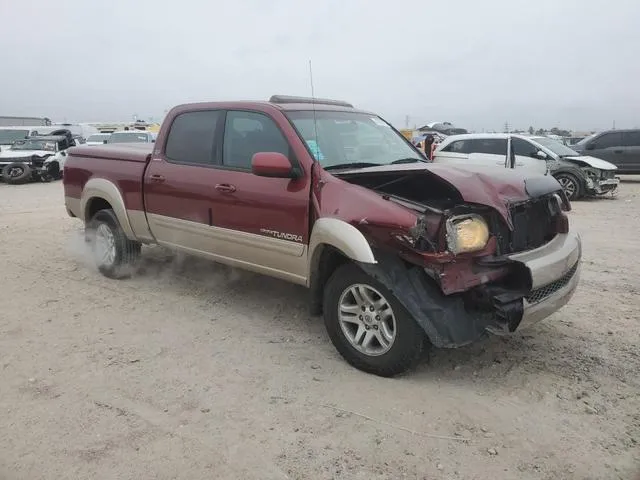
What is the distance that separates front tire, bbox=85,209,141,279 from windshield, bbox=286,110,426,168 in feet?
8.88

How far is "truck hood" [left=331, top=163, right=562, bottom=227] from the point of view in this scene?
342 centimetres

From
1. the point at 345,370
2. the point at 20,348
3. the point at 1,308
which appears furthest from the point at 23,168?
the point at 345,370

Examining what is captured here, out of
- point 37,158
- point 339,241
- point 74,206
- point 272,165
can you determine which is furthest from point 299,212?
point 37,158

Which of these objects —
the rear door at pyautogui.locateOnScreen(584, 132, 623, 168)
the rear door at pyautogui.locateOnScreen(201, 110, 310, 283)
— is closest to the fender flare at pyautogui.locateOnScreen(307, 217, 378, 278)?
the rear door at pyautogui.locateOnScreen(201, 110, 310, 283)

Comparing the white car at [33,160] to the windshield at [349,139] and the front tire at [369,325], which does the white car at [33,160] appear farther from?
the front tire at [369,325]

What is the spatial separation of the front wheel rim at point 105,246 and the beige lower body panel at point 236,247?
911 millimetres

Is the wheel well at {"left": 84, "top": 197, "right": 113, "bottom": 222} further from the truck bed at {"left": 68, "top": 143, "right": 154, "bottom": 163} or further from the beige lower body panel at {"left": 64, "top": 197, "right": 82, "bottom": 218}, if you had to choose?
the truck bed at {"left": 68, "top": 143, "right": 154, "bottom": 163}

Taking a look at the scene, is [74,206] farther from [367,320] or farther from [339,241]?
[367,320]

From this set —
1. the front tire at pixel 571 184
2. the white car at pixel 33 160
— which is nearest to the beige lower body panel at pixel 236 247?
the front tire at pixel 571 184

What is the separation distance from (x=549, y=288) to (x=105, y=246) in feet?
15.5

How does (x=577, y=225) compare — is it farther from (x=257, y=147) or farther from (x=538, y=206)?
(x=257, y=147)

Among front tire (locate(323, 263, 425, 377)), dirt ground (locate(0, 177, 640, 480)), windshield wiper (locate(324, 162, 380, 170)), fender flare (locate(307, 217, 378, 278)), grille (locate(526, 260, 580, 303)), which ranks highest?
windshield wiper (locate(324, 162, 380, 170))

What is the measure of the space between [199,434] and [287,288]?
270cm

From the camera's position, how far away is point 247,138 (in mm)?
4637
